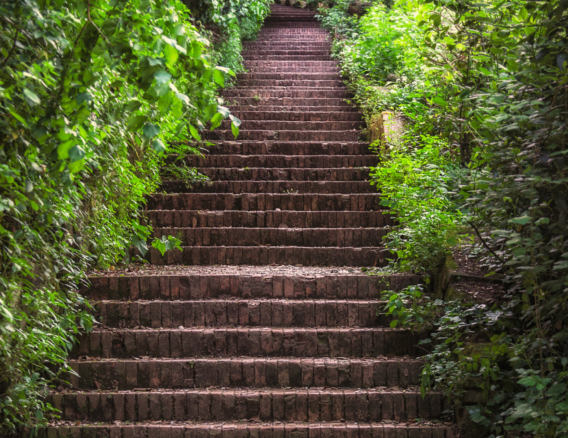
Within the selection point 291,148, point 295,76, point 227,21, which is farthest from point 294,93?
point 227,21

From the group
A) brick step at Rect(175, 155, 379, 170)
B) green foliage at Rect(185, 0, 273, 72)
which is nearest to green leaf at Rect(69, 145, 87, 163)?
brick step at Rect(175, 155, 379, 170)

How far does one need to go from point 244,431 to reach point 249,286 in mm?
1121

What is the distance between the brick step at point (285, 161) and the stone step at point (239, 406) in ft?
9.68

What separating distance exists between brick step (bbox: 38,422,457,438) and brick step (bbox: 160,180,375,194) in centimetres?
264

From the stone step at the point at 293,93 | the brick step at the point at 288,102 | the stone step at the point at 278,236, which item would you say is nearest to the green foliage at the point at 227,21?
the stone step at the point at 293,93

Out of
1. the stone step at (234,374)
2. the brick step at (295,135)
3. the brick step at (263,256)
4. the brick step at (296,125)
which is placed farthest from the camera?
the brick step at (296,125)

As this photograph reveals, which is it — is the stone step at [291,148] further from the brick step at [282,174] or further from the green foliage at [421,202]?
the green foliage at [421,202]

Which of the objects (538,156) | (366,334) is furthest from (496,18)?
(366,334)

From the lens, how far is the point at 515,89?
8.34 ft

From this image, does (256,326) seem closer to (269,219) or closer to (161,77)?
(269,219)

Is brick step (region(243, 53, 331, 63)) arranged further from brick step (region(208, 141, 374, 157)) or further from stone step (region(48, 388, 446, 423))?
stone step (region(48, 388, 446, 423))

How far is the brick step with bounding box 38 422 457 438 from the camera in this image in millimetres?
2750

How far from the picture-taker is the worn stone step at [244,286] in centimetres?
361

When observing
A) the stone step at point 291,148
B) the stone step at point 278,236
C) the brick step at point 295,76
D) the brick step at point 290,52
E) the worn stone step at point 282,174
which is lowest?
the stone step at point 278,236
